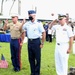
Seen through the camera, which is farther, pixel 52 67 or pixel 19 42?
pixel 52 67

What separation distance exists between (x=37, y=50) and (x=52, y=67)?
234 centimetres

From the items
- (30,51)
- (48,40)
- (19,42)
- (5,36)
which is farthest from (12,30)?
(48,40)

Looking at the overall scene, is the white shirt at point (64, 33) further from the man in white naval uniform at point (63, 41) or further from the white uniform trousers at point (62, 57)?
the white uniform trousers at point (62, 57)

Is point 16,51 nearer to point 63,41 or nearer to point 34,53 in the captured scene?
point 34,53

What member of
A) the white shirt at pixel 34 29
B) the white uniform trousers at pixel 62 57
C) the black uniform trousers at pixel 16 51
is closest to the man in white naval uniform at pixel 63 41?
the white uniform trousers at pixel 62 57

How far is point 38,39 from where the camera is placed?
24.1 feet

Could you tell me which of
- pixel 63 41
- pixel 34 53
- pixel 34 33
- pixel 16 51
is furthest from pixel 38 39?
pixel 16 51

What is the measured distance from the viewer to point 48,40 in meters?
22.3

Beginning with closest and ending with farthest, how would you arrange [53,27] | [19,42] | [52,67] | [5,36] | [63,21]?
[63,21], [53,27], [19,42], [52,67], [5,36]

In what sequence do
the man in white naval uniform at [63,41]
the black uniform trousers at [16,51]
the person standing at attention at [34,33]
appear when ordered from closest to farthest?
the man in white naval uniform at [63,41] < the person standing at attention at [34,33] < the black uniform trousers at [16,51]

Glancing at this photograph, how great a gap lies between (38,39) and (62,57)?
2.81ft

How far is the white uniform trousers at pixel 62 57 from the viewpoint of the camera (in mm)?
6777

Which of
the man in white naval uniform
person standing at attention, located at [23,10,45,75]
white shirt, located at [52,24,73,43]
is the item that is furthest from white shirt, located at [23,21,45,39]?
white shirt, located at [52,24,73,43]

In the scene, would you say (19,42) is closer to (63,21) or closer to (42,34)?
(42,34)
